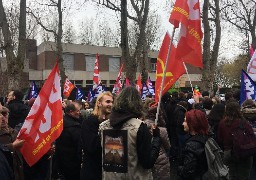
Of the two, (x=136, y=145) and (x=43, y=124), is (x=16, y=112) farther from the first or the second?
(x=136, y=145)

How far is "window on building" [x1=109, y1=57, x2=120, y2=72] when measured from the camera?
53.5m

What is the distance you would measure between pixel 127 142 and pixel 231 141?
266cm

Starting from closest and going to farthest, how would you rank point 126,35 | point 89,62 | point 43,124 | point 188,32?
1. point 43,124
2. point 188,32
3. point 126,35
4. point 89,62

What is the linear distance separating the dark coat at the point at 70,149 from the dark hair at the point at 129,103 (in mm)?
2171

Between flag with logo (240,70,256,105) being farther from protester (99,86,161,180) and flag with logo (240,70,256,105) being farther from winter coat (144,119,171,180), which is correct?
protester (99,86,161,180)

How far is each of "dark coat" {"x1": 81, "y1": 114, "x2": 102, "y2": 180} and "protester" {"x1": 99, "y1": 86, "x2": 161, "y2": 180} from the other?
21cm

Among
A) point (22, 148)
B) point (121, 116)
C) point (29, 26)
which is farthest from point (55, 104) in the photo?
point (29, 26)

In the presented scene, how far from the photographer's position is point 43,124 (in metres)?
4.39

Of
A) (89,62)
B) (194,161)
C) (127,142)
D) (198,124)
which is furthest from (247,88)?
(89,62)

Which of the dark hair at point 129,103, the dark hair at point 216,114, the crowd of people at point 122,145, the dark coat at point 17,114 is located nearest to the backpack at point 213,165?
the crowd of people at point 122,145

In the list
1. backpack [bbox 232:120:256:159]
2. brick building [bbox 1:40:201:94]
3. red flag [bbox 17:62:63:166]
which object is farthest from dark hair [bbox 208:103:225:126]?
brick building [bbox 1:40:201:94]

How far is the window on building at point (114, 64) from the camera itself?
5350 centimetres

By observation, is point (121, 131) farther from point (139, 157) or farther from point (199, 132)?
point (199, 132)

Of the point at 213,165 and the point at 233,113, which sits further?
the point at 233,113
